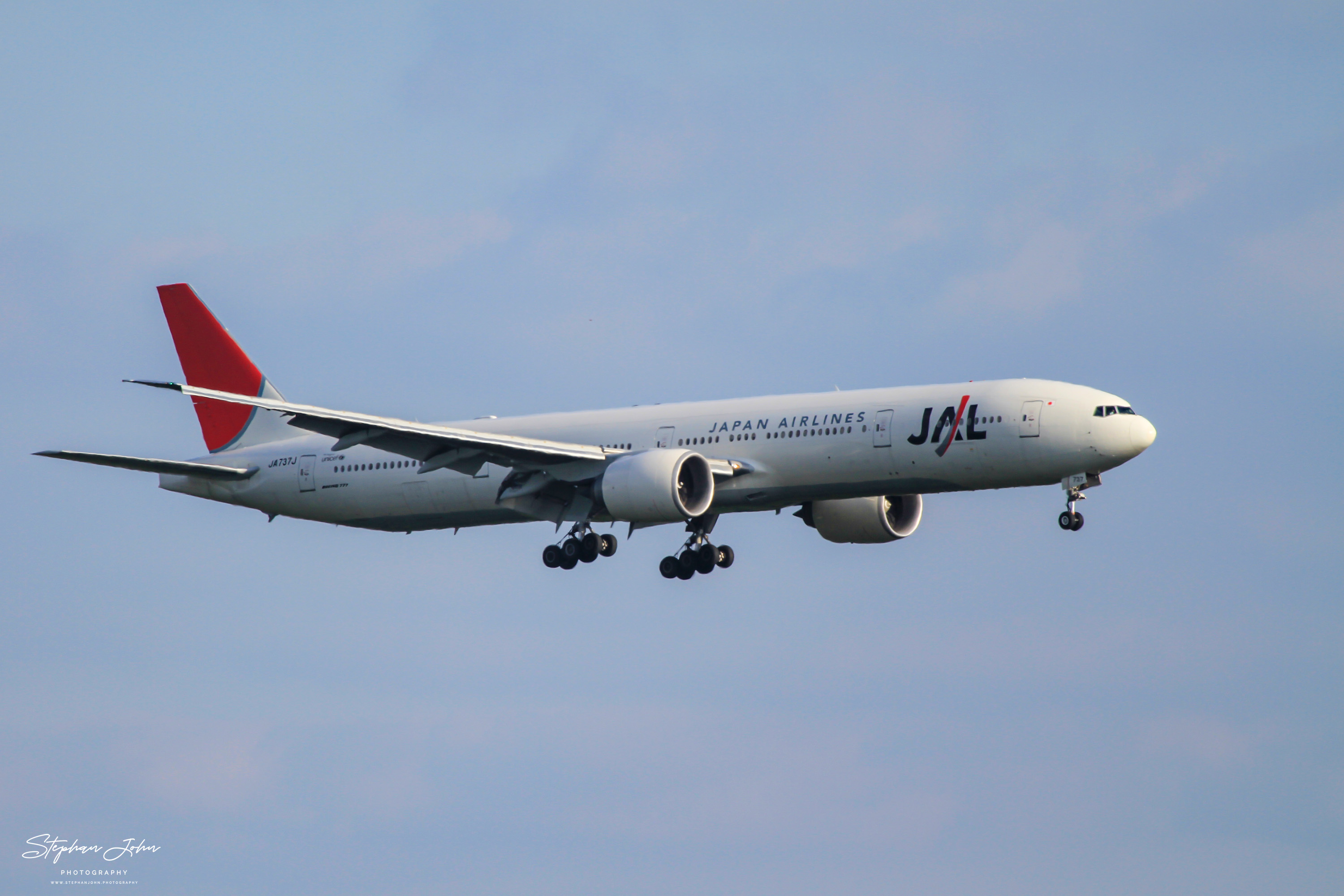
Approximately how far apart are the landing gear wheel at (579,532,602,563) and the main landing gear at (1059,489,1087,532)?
46.4 ft

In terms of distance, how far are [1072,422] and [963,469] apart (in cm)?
323

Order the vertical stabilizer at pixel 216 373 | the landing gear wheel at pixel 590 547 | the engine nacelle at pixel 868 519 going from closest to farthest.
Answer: the landing gear wheel at pixel 590 547, the engine nacelle at pixel 868 519, the vertical stabilizer at pixel 216 373

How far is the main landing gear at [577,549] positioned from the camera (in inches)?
2071

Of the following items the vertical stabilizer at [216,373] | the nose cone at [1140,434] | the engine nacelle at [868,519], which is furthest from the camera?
the vertical stabilizer at [216,373]

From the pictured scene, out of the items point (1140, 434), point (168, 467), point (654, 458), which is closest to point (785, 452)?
point (654, 458)

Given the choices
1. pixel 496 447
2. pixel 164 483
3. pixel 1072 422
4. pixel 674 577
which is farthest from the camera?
pixel 164 483

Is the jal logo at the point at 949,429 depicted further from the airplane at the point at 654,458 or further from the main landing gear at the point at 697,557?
the main landing gear at the point at 697,557

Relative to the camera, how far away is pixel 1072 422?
46656mm

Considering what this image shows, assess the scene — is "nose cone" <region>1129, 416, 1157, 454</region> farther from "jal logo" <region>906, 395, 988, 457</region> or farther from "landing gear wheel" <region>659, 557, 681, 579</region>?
"landing gear wheel" <region>659, 557, 681, 579</region>

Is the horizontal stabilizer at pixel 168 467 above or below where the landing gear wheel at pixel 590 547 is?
above

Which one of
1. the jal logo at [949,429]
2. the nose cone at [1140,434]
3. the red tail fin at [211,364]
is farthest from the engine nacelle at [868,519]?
the red tail fin at [211,364]

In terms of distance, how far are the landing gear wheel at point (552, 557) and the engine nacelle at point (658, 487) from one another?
147 inches

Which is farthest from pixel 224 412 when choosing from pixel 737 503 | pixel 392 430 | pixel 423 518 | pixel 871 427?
pixel 871 427

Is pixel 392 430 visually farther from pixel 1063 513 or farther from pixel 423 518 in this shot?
pixel 1063 513
